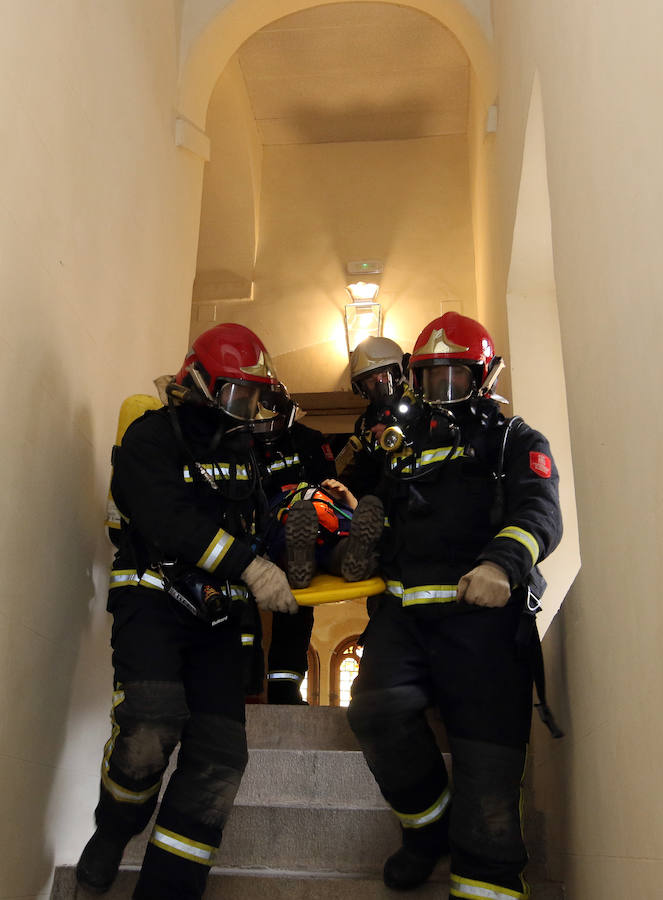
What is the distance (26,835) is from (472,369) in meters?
2.02

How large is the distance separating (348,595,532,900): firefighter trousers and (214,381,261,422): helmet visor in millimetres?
850

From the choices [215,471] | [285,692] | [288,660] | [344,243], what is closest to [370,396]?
[215,471]

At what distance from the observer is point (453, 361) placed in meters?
2.89

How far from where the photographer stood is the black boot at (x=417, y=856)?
2.58m

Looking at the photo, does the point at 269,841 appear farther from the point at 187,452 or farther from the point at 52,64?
the point at 52,64

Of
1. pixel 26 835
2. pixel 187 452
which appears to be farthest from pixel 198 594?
pixel 26 835

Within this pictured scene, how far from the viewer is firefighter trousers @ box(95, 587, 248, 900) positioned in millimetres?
2438

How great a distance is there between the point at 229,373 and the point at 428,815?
153 centimetres

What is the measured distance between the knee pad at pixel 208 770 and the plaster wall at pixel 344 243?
4259mm

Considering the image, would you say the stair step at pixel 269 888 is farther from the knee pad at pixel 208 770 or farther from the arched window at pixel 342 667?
the arched window at pixel 342 667

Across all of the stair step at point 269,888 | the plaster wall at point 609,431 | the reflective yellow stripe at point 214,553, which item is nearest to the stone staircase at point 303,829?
the stair step at point 269,888

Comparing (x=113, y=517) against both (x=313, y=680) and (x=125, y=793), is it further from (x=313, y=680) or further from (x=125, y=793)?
(x=313, y=680)

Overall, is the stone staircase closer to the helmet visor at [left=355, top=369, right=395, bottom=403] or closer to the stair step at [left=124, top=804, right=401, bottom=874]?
the stair step at [left=124, top=804, right=401, bottom=874]

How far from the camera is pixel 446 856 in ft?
8.76
